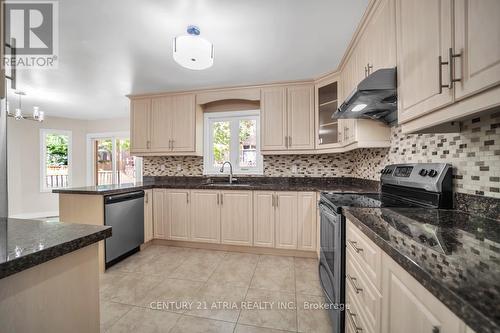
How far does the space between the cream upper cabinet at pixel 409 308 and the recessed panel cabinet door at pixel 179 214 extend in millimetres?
2569

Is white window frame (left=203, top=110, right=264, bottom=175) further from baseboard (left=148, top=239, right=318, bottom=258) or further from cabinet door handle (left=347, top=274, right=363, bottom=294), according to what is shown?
cabinet door handle (left=347, top=274, right=363, bottom=294)

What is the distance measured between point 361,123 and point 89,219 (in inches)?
117

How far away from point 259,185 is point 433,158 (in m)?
1.92

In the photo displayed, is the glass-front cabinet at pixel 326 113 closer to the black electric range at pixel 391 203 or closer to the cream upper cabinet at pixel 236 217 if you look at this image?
the black electric range at pixel 391 203

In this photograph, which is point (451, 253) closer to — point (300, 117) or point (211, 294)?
point (211, 294)

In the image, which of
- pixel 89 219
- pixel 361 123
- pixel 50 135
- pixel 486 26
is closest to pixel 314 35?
pixel 361 123

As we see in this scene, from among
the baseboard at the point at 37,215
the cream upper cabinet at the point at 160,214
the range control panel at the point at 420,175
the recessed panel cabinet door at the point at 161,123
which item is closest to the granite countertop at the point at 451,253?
the range control panel at the point at 420,175

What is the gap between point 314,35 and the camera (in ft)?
6.22

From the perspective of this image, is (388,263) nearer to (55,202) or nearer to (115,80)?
(115,80)

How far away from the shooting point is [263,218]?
273cm

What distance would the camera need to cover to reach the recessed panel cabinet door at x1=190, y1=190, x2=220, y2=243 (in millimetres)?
2871

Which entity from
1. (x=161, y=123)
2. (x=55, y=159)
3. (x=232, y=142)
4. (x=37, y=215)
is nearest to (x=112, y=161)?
(x=55, y=159)

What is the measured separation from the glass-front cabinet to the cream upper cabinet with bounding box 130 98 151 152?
257 centimetres

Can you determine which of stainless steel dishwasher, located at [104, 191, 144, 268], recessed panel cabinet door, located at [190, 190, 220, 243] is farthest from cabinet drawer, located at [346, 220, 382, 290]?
stainless steel dishwasher, located at [104, 191, 144, 268]
